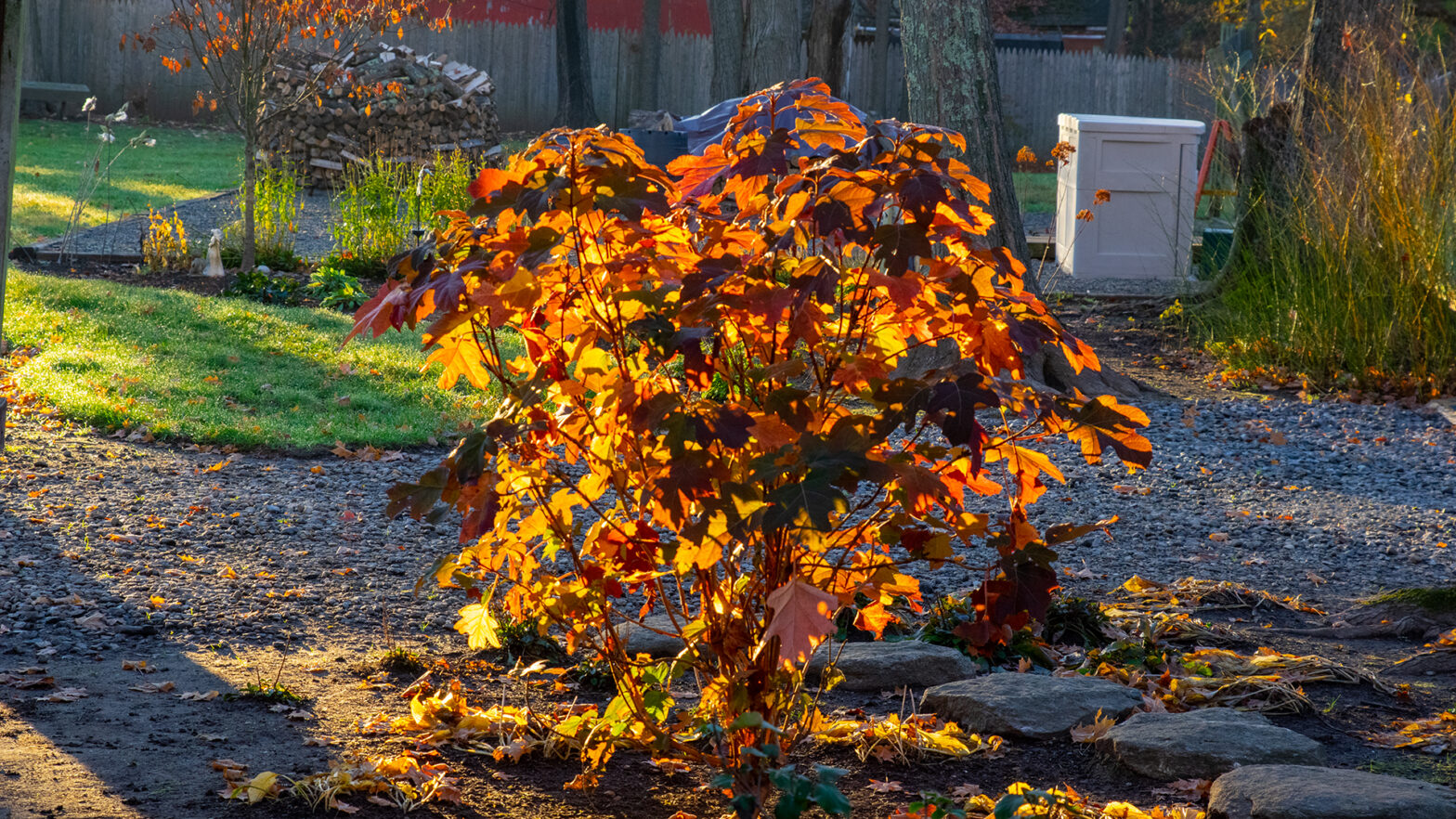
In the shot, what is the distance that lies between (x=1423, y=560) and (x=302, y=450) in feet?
15.2

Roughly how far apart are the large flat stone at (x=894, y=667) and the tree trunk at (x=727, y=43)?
12881 mm

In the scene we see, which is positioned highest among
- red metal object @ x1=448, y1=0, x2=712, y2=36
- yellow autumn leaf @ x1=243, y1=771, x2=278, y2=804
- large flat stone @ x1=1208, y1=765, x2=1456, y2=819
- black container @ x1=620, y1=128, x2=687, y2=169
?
red metal object @ x1=448, y1=0, x2=712, y2=36

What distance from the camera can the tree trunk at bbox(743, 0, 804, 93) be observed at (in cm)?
1324

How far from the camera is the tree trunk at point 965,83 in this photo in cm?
713

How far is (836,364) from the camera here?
2.11 meters

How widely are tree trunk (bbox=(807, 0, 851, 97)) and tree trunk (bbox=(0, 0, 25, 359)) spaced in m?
13.0

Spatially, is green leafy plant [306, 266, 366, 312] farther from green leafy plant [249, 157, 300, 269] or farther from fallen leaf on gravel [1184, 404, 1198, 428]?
fallen leaf on gravel [1184, 404, 1198, 428]

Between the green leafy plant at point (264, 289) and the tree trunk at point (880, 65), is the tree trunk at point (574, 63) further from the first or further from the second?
the green leafy plant at point (264, 289)

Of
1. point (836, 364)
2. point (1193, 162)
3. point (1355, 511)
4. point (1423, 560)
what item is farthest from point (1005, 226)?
point (836, 364)

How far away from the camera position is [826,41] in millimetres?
16047

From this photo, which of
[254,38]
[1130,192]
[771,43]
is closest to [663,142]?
[771,43]

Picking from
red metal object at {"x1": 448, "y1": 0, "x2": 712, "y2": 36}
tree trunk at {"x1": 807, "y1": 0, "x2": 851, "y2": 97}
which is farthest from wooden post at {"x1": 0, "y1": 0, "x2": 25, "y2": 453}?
red metal object at {"x1": 448, "y1": 0, "x2": 712, "y2": 36}

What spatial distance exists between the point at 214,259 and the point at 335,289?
4.05 feet

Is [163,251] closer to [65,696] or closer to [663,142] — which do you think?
[663,142]
